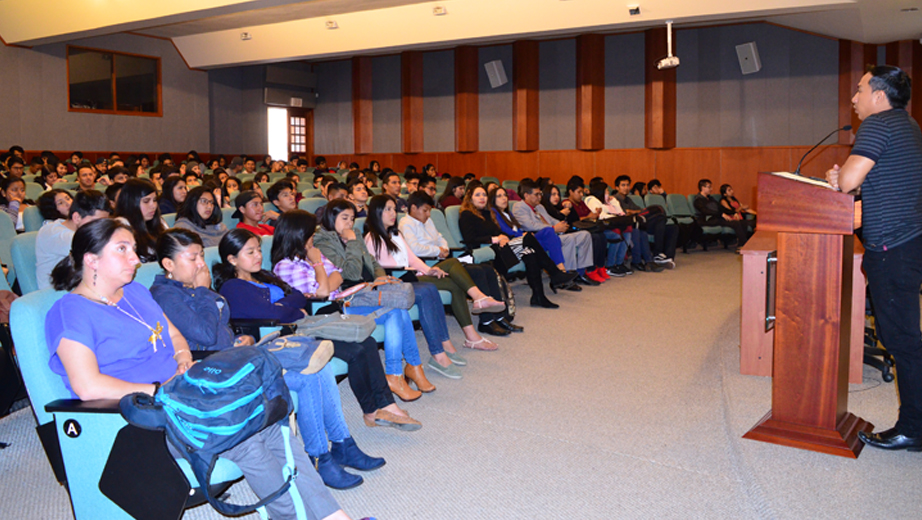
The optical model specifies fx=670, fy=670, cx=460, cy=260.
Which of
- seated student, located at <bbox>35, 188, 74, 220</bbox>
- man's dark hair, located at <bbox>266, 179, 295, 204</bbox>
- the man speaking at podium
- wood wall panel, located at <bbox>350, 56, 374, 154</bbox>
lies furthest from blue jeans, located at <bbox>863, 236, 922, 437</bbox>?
wood wall panel, located at <bbox>350, 56, 374, 154</bbox>

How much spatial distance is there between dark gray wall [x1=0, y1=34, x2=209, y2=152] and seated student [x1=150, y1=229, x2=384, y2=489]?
1230cm

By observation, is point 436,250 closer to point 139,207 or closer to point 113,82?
point 139,207

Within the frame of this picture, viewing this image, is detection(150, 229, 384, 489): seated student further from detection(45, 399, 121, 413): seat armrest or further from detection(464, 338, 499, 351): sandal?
detection(464, 338, 499, 351): sandal

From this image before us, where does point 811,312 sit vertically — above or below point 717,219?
below

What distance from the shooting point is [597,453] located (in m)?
2.86

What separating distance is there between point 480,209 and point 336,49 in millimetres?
8075

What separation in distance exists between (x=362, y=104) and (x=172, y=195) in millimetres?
11024

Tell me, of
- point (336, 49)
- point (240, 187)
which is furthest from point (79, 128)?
point (240, 187)

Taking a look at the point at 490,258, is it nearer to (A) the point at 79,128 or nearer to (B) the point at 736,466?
(B) the point at 736,466

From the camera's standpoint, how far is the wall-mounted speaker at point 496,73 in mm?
14320

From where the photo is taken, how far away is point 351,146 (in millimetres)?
17047

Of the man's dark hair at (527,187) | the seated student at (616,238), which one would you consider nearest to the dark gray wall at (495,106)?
the seated student at (616,238)

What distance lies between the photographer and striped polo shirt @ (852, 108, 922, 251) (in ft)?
8.39

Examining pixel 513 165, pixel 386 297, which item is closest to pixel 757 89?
pixel 513 165
